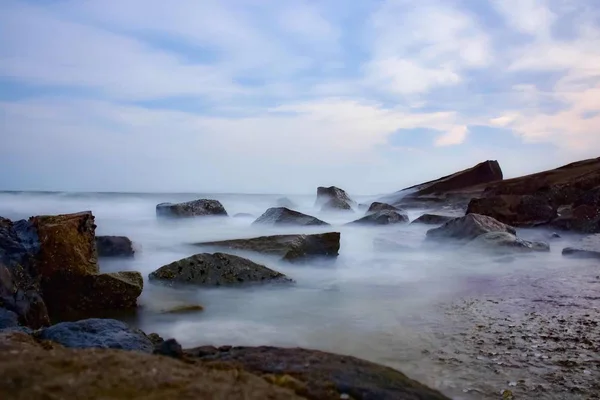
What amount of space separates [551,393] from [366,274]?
3748mm

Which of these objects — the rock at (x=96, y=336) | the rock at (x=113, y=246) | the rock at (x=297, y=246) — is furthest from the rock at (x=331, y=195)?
the rock at (x=96, y=336)

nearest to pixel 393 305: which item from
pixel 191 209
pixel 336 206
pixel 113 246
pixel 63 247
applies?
pixel 63 247

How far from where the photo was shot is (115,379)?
133 centimetres

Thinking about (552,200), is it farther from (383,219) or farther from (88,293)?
(88,293)

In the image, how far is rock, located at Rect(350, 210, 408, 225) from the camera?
473 inches

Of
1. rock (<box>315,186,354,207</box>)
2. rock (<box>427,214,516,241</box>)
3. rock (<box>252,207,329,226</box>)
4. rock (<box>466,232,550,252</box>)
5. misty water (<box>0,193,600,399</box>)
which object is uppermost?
rock (<box>315,186,354,207</box>)

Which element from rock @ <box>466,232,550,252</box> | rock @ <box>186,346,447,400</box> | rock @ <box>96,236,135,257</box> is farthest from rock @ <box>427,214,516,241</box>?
rock @ <box>186,346,447,400</box>

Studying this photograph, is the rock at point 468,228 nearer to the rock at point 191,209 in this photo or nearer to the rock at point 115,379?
the rock at point 191,209

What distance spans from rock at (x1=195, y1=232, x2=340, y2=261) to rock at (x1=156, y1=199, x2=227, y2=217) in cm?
590

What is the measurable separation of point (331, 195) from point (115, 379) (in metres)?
18.6

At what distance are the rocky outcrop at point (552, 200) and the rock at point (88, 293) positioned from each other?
8553mm

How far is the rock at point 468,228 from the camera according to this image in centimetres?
831

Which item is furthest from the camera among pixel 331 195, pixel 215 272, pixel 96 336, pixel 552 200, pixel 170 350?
pixel 331 195

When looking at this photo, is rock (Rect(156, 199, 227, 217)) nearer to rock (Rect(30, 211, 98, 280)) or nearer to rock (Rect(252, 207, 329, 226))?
rock (Rect(252, 207, 329, 226))
